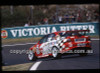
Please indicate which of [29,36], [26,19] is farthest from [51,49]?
[26,19]

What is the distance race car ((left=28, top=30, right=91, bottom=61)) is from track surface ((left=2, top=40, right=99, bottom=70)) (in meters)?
0.18

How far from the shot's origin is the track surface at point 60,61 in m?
6.36

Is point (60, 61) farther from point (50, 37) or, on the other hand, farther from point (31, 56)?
point (31, 56)

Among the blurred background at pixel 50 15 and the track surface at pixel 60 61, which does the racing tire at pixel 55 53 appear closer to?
the track surface at pixel 60 61

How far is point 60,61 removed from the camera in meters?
7.03

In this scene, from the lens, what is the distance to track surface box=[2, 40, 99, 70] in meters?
6.36

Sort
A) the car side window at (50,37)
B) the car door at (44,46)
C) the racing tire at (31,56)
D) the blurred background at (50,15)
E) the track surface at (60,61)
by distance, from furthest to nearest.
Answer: the blurred background at (50,15) < the car door at (44,46) < the racing tire at (31,56) < the car side window at (50,37) < the track surface at (60,61)

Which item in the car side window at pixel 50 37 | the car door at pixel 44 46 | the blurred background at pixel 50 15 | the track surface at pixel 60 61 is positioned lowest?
the track surface at pixel 60 61

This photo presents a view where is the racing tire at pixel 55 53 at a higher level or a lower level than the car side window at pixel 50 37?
lower

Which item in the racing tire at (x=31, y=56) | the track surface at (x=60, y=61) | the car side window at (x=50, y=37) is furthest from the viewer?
the racing tire at (x=31, y=56)

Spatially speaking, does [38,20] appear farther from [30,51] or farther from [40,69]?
[40,69]

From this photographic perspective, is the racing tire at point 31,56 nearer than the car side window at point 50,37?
No

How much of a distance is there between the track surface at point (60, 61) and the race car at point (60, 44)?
0.58 ft

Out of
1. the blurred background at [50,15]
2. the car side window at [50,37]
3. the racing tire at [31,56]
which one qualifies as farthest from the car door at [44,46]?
the blurred background at [50,15]
